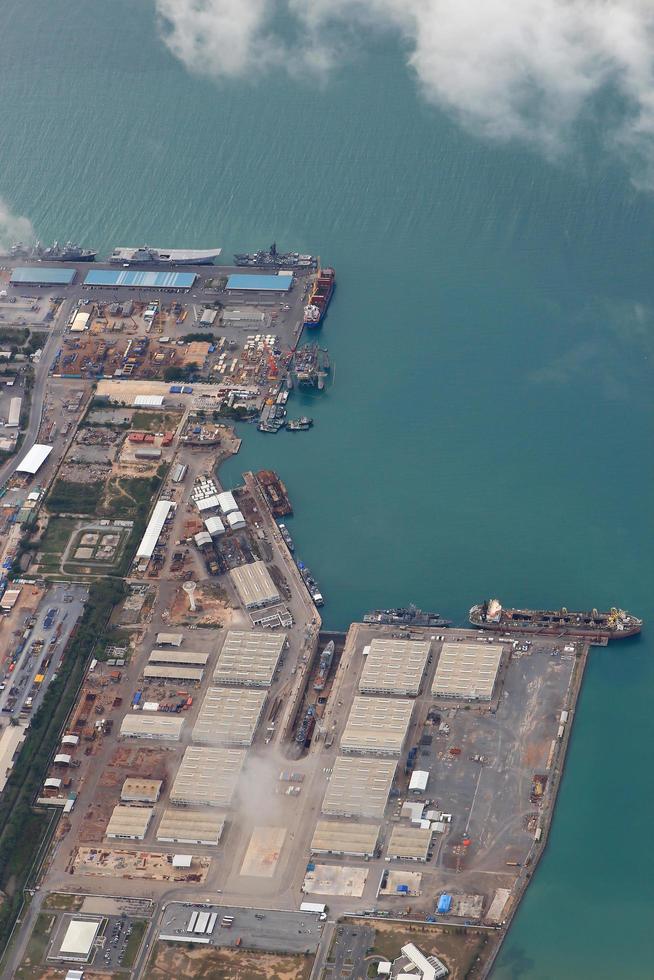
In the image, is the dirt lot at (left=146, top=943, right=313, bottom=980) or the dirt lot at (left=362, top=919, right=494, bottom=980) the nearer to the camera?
the dirt lot at (left=362, top=919, right=494, bottom=980)

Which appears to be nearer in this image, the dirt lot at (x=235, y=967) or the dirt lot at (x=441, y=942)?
the dirt lot at (x=441, y=942)

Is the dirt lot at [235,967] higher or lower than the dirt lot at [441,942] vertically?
lower

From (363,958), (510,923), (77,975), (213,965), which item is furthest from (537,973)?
(77,975)

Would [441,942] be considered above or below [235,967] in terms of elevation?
above

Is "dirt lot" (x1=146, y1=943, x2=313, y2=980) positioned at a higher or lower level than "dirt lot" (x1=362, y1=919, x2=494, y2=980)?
lower

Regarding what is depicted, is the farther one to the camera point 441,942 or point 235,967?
point 235,967
